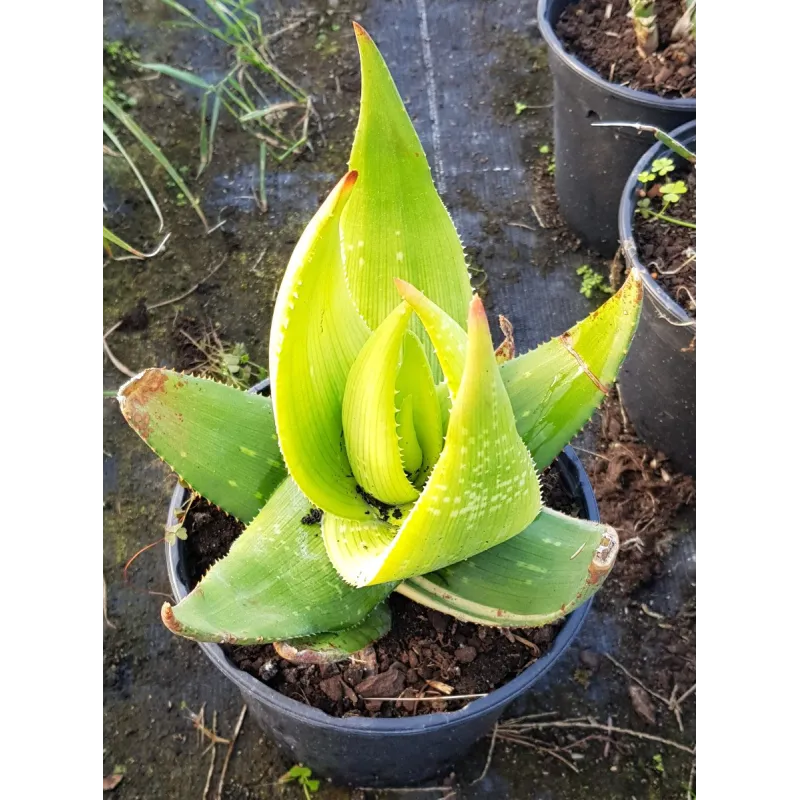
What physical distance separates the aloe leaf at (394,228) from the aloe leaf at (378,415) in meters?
0.14

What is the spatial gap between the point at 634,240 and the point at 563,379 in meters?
0.68

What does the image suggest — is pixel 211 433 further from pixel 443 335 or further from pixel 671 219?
pixel 671 219

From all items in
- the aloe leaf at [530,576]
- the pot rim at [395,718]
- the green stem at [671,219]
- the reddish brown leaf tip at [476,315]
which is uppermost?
the reddish brown leaf tip at [476,315]

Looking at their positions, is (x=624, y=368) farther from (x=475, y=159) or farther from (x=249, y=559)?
(x=249, y=559)

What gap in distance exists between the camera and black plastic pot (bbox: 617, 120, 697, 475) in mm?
1320

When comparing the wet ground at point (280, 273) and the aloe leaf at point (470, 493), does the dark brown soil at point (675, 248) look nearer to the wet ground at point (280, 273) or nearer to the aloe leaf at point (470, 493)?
the wet ground at point (280, 273)

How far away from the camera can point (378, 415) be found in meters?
0.71

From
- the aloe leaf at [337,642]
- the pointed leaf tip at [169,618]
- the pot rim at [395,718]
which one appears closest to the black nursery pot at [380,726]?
the pot rim at [395,718]

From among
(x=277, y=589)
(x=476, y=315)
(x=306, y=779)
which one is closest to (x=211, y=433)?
(x=277, y=589)

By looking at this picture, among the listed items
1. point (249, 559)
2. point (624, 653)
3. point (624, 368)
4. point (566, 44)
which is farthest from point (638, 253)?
point (249, 559)

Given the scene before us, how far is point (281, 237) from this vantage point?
187cm

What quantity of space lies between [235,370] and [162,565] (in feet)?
1.35

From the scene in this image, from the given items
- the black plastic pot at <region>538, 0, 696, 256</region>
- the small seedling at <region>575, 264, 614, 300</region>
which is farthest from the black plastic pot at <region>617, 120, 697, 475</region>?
the small seedling at <region>575, 264, 614, 300</region>

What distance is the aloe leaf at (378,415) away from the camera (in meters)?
0.67
